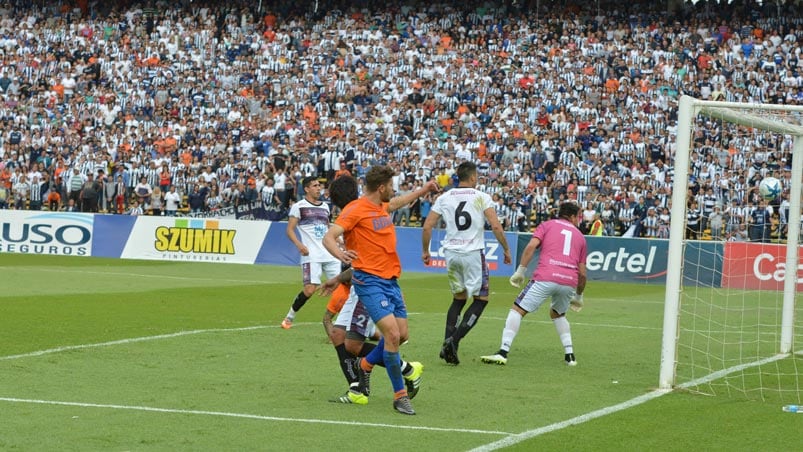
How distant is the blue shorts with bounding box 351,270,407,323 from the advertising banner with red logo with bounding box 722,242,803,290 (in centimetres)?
1706

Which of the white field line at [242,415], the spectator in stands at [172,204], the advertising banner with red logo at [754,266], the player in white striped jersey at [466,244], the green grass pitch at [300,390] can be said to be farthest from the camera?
the spectator in stands at [172,204]

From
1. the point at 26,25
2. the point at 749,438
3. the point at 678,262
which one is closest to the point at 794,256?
the point at 678,262

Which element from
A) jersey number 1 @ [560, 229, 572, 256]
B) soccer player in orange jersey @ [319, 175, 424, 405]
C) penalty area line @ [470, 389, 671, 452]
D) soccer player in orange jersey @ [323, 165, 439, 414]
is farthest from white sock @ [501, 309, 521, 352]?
soccer player in orange jersey @ [323, 165, 439, 414]

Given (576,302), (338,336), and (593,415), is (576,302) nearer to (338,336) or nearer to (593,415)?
(593,415)

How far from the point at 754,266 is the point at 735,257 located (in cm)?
82

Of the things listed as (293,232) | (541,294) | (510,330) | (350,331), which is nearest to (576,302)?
(541,294)

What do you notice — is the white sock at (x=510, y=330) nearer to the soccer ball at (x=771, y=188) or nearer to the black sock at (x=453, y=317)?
the black sock at (x=453, y=317)

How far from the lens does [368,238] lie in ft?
32.2

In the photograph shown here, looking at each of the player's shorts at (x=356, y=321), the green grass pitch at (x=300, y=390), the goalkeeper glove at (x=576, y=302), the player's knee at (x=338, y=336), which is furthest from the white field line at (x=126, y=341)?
the goalkeeper glove at (x=576, y=302)

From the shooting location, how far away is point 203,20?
158 feet

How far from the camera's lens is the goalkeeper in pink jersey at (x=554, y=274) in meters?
12.9

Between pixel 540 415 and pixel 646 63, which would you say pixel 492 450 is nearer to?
pixel 540 415

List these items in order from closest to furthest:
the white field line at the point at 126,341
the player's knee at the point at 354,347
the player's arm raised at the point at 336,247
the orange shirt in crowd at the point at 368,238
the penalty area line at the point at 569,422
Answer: the penalty area line at the point at 569,422 → the player's arm raised at the point at 336,247 → the orange shirt in crowd at the point at 368,238 → the player's knee at the point at 354,347 → the white field line at the point at 126,341

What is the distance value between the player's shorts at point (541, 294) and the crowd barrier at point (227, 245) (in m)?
14.6
